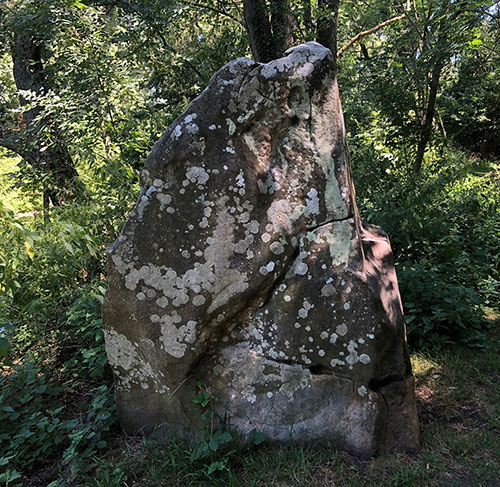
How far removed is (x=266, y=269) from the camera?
261 cm

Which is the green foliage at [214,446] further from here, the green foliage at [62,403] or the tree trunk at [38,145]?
the tree trunk at [38,145]

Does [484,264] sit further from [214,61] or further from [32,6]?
[32,6]

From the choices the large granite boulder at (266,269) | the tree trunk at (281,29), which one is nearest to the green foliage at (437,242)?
the large granite boulder at (266,269)

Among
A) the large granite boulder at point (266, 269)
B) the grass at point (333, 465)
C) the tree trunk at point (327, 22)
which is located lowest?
the grass at point (333, 465)

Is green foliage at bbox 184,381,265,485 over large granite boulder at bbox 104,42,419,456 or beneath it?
beneath

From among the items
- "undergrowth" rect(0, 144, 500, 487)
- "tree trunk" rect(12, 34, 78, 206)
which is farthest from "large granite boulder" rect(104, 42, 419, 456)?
"tree trunk" rect(12, 34, 78, 206)

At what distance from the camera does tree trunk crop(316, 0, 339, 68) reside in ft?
18.5

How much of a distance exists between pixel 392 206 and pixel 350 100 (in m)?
3.16

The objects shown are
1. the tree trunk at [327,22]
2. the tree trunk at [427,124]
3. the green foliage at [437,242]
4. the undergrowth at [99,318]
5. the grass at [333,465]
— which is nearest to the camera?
the grass at [333,465]

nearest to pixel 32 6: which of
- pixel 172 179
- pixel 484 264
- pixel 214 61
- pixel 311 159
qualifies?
pixel 214 61

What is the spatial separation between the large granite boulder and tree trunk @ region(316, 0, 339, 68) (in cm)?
352

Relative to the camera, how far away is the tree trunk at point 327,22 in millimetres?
5648

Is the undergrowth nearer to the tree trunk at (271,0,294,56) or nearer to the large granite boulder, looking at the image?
the large granite boulder

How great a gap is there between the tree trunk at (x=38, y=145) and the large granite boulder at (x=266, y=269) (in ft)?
9.57
